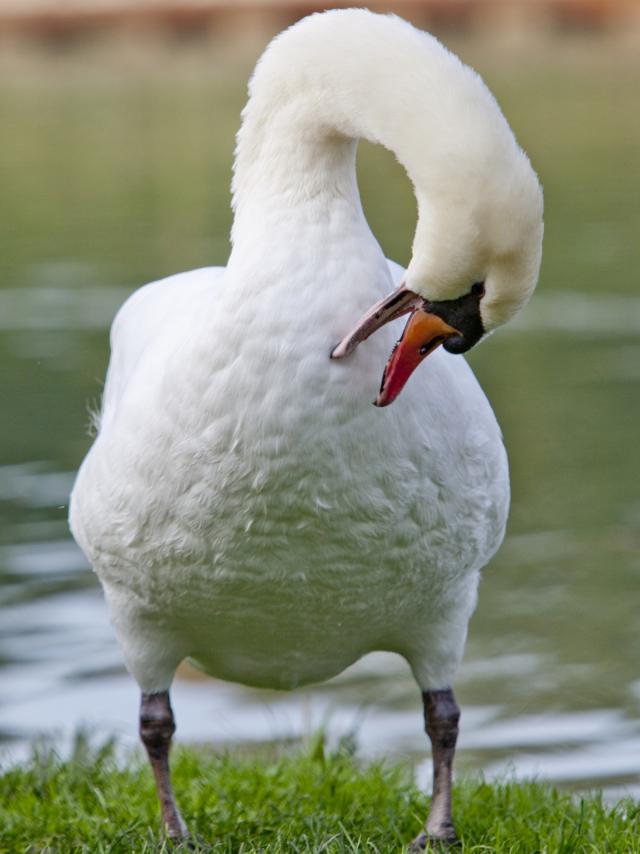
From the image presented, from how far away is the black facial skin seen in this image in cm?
389

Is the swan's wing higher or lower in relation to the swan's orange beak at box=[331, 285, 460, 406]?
higher

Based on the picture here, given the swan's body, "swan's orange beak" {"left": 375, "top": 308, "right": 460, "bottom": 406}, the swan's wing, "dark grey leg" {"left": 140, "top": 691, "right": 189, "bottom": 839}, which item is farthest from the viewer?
"dark grey leg" {"left": 140, "top": 691, "right": 189, "bottom": 839}

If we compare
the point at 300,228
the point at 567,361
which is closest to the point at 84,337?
the point at 567,361

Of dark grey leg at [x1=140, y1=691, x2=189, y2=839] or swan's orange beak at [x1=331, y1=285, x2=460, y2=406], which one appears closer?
swan's orange beak at [x1=331, y1=285, x2=460, y2=406]

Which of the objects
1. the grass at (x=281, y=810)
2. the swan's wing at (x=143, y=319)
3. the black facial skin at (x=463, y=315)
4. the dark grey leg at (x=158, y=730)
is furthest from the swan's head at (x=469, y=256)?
the dark grey leg at (x=158, y=730)

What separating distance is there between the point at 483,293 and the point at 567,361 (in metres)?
9.32

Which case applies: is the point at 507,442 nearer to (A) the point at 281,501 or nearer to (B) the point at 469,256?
(A) the point at 281,501

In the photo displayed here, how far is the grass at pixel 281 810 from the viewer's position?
187 inches

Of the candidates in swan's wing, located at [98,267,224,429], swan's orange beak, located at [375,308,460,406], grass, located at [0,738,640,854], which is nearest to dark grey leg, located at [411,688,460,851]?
grass, located at [0,738,640,854]

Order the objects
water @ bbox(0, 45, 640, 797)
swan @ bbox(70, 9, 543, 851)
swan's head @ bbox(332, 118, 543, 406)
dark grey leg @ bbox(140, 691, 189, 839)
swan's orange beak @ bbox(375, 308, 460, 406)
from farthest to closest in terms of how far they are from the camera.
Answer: water @ bbox(0, 45, 640, 797), dark grey leg @ bbox(140, 691, 189, 839), swan's orange beak @ bbox(375, 308, 460, 406), swan @ bbox(70, 9, 543, 851), swan's head @ bbox(332, 118, 543, 406)

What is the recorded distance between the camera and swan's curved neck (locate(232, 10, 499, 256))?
12.4 feet

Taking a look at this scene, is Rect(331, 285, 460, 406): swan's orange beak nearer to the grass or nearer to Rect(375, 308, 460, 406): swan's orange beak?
Rect(375, 308, 460, 406): swan's orange beak

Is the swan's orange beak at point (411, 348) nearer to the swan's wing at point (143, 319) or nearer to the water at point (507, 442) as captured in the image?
the swan's wing at point (143, 319)

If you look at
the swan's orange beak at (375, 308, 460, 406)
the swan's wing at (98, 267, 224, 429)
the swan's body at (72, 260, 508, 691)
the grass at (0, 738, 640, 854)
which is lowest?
the grass at (0, 738, 640, 854)
